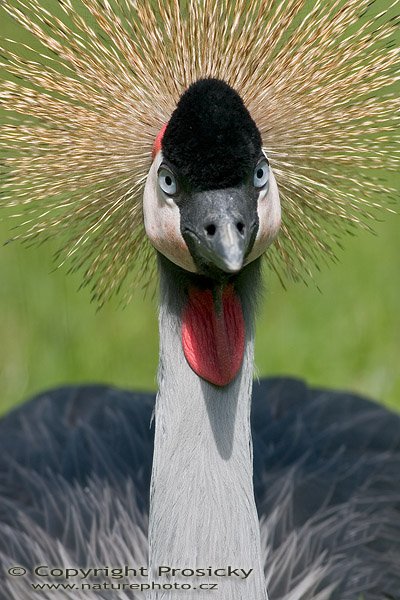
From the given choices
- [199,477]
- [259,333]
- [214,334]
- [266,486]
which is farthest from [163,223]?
[259,333]

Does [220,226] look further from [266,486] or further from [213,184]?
[266,486]

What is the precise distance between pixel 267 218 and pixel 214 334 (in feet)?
0.62

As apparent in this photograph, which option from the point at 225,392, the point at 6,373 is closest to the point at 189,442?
the point at 225,392

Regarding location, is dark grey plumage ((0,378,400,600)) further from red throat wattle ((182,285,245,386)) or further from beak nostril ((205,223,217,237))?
beak nostril ((205,223,217,237))

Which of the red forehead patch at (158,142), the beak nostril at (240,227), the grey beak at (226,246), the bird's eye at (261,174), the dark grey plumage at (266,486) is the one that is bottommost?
the dark grey plumage at (266,486)

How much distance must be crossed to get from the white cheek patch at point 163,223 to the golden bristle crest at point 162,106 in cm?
10

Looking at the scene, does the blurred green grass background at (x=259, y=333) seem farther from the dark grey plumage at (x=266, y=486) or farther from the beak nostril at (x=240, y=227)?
the beak nostril at (x=240, y=227)

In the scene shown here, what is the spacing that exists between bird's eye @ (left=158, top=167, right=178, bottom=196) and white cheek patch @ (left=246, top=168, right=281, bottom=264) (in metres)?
0.12

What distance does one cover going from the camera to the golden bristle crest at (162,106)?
6.01 feet

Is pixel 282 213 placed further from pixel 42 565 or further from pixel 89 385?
pixel 89 385

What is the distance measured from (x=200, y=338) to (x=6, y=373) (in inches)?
72.3

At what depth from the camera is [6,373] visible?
3.52 metres

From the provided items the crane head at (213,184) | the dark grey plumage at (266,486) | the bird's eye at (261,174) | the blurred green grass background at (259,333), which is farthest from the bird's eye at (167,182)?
the blurred green grass background at (259,333)

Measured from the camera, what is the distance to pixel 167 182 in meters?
1.68
